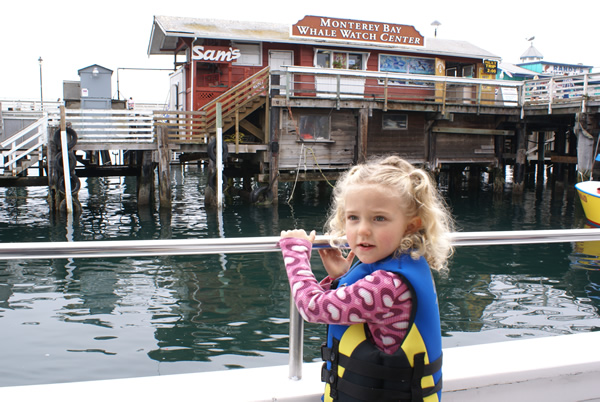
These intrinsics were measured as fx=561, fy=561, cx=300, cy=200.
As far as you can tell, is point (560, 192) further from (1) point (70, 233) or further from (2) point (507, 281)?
(1) point (70, 233)

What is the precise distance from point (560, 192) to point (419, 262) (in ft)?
85.6

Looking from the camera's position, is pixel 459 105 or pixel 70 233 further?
pixel 459 105

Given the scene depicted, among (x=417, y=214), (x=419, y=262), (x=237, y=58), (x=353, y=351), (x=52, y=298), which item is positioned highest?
(x=237, y=58)

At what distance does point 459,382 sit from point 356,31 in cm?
2154

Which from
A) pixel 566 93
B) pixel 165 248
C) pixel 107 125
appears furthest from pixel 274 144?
pixel 165 248

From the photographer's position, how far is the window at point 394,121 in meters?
20.5

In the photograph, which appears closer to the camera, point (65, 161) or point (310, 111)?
point (65, 161)

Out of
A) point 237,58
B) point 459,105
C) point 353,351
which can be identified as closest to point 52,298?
point 353,351

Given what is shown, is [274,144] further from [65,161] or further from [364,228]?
[364,228]

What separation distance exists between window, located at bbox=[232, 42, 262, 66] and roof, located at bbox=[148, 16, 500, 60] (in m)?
0.45

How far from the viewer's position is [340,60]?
22719 millimetres

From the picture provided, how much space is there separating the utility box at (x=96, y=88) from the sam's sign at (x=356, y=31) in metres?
8.29

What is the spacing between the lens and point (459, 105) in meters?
20.3

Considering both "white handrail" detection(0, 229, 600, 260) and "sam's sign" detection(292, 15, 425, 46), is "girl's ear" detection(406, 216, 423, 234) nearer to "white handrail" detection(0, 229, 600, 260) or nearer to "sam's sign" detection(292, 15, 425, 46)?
"white handrail" detection(0, 229, 600, 260)
